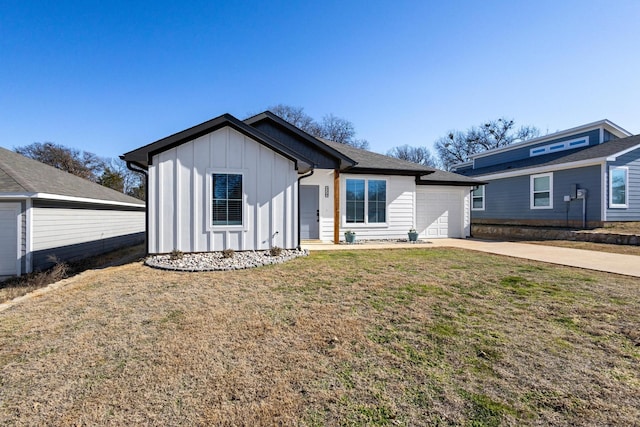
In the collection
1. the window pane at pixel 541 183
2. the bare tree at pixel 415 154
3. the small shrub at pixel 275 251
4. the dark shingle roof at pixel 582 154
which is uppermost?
the bare tree at pixel 415 154

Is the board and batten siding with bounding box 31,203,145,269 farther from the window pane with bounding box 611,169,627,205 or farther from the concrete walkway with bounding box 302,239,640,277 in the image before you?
the window pane with bounding box 611,169,627,205

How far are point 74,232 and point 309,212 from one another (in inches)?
328

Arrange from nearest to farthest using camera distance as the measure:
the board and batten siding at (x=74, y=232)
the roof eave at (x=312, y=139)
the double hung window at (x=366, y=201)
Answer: the board and batten siding at (x=74, y=232) → the roof eave at (x=312, y=139) → the double hung window at (x=366, y=201)

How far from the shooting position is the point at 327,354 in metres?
2.95

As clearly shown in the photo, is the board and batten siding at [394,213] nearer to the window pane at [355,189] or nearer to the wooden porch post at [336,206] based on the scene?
the window pane at [355,189]

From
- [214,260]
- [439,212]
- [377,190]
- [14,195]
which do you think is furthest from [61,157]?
[439,212]

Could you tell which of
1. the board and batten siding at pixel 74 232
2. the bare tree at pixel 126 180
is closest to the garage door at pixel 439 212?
the board and batten siding at pixel 74 232

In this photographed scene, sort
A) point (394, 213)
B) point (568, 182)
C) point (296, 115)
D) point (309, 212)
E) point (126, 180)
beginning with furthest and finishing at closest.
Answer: point (126, 180) < point (296, 115) < point (568, 182) < point (394, 213) < point (309, 212)

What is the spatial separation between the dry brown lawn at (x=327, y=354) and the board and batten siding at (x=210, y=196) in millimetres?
2400

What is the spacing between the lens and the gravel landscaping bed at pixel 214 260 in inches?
269

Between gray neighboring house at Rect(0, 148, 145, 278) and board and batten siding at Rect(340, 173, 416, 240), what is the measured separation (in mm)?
9382

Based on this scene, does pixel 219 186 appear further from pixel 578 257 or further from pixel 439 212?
pixel 578 257

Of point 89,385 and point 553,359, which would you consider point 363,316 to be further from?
point 89,385

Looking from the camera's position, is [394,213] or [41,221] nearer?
[41,221]
